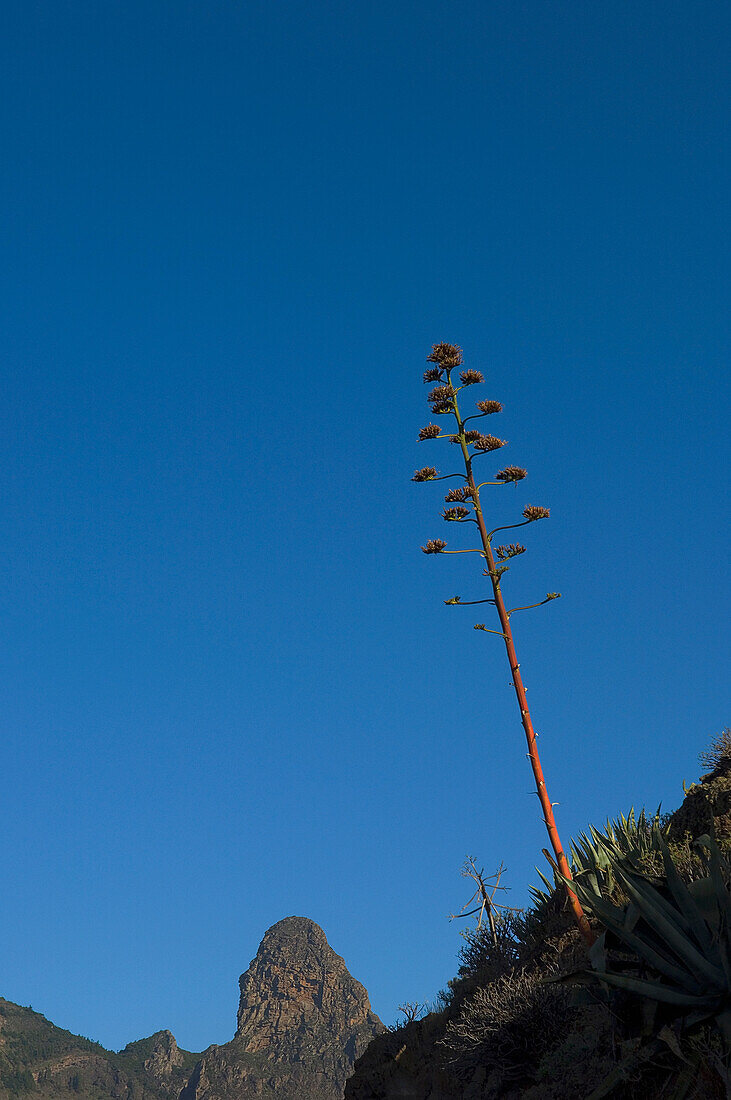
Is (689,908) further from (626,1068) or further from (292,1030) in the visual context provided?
(292,1030)

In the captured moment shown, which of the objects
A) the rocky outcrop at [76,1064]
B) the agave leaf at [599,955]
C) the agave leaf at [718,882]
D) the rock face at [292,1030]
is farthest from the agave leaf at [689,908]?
the rocky outcrop at [76,1064]

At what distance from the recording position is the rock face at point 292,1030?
5610 inches

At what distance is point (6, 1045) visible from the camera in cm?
15175

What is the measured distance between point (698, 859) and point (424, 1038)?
5898mm

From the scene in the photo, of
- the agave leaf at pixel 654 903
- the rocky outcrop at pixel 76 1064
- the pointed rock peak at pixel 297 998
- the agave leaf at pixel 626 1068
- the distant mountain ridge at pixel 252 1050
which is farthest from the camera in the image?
the pointed rock peak at pixel 297 998

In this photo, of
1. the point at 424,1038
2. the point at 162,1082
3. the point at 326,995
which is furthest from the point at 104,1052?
the point at 424,1038

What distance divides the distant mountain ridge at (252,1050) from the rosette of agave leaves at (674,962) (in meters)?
137

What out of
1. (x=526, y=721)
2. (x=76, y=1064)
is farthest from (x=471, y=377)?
(x=76, y=1064)

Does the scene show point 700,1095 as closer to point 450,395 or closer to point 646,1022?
point 646,1022

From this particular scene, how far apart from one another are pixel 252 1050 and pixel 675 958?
174399 millimetres

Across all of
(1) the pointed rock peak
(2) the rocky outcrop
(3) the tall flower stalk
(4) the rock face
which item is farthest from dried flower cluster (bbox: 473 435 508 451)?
(1) the pointed rock peak

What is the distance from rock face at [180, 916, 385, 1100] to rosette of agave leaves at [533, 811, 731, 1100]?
448ft

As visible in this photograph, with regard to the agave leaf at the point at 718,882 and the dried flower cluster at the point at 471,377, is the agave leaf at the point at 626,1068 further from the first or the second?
the dried flower cluster at the point at 471,377

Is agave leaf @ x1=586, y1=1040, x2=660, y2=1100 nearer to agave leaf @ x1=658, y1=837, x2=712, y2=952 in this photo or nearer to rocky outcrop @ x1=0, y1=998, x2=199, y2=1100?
agave leaf @ x1=658, y1=837, x2=712, y2=952
